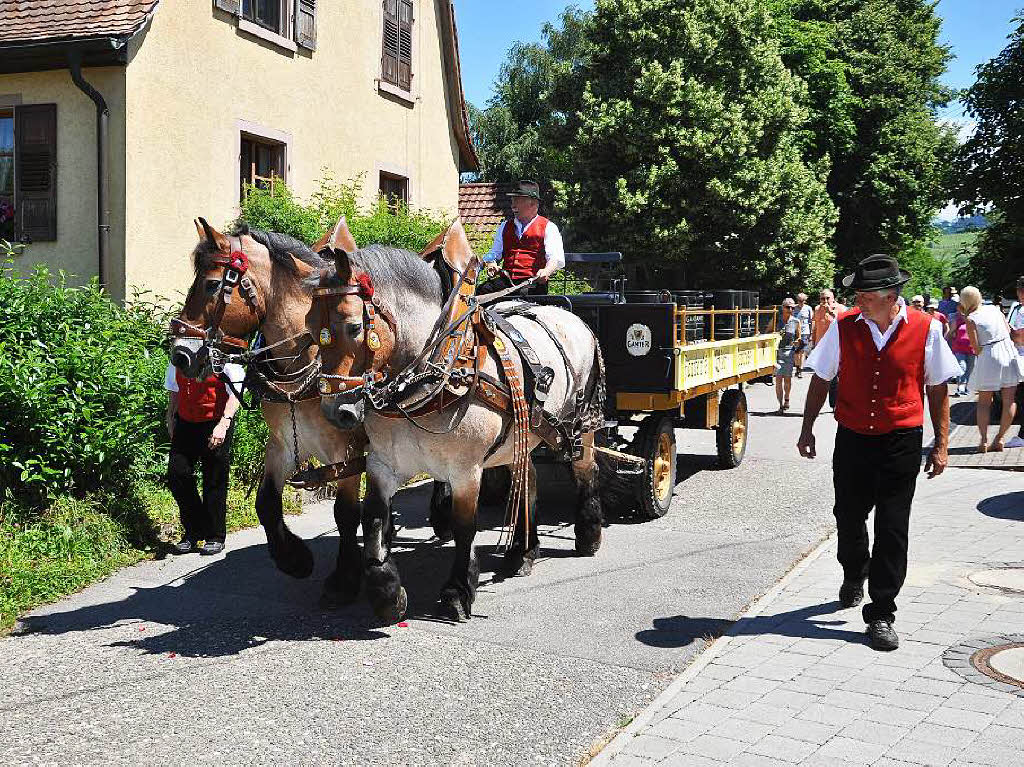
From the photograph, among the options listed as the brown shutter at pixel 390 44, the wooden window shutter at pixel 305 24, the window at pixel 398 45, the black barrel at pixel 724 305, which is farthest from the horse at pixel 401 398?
the window at pixel 398 45

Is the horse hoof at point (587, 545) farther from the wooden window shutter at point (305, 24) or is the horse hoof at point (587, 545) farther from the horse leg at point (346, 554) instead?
the wooden window shutter at point (305, 24)

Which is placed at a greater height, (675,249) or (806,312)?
(675,249)

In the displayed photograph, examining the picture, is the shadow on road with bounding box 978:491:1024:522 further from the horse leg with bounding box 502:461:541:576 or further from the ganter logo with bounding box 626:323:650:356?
the horse leg with bounding box 502:461:541:576

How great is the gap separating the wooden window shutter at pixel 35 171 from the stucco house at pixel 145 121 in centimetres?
2

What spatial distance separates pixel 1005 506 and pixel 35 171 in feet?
36.6

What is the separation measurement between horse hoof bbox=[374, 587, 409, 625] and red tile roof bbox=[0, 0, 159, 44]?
331 inches

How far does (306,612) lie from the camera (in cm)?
606

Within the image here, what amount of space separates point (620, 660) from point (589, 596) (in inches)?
47.1

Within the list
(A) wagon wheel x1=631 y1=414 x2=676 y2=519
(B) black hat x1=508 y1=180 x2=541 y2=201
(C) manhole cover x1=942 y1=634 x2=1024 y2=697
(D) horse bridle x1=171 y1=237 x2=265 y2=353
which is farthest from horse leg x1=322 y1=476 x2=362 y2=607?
(C) manhole cover x1=942 y1=634 x2=1024 y2=697

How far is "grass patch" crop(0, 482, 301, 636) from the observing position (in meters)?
6.15

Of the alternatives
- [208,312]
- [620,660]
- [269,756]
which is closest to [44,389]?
[208,312]

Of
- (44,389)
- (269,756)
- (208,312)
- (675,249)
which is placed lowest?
(269,756)

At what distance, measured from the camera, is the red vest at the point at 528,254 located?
7.85m

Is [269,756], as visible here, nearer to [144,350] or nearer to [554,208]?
[144,350]
